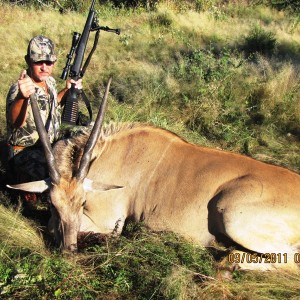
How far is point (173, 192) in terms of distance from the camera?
426 cm

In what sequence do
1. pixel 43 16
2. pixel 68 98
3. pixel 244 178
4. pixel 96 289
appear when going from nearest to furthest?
pixel 96 289, pixel 244 178, pixel 68 98, pixel 43 16

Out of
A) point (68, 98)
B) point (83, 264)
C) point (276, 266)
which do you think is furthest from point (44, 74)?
point (276, 266)

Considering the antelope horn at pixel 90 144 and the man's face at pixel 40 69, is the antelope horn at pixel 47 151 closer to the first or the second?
the antelope horn at pixel 90 144

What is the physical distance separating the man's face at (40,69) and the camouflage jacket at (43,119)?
152mm

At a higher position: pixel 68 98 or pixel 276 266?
pixel 68 98

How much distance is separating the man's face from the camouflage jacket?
15cm

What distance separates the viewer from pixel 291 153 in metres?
6.31

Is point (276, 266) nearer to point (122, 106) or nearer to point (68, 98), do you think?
point (68, 98)

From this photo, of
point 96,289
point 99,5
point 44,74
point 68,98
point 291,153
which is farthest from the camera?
point 99,5

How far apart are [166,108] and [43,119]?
2723mm

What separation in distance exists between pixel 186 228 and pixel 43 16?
9993 mm
